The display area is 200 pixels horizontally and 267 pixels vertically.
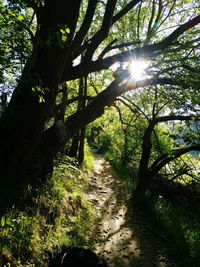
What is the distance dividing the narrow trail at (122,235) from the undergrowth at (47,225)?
45cm

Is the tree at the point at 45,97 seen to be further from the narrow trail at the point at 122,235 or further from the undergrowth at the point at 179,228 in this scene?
the undergrowth at the point at 179,228

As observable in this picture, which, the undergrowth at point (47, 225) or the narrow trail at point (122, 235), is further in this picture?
the narrow trail at point (122, 235)

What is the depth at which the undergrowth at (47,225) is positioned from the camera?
484 cm

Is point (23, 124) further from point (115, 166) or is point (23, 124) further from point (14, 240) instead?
point (115, 166)

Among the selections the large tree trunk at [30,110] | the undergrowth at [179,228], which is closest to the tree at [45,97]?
the large tree trunk at [30,110]

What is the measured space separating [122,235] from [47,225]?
2.43 m

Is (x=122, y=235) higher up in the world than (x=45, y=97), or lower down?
lower down

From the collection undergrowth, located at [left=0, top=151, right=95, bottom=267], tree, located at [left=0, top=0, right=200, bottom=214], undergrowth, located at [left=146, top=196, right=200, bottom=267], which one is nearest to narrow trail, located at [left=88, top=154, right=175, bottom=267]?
undergrowth, located at [left=146, top=196, right=200, bottom=267]

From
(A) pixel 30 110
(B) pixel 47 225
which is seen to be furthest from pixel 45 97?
(B) pixel 47 225

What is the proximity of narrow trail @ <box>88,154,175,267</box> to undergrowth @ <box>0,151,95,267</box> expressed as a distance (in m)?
0.45

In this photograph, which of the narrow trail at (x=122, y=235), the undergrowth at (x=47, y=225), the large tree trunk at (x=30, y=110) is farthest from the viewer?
the narrow trail at (x=122, y=235)

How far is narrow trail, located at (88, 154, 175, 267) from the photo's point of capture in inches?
255

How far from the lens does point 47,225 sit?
6.41m

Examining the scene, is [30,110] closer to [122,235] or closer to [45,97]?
[45,97]
